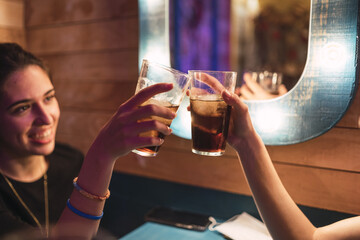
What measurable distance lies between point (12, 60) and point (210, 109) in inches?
43.6

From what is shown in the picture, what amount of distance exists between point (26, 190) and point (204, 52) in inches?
49.7

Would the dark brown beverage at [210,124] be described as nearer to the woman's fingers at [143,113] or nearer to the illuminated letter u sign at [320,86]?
the woman's fingers at [143,113]

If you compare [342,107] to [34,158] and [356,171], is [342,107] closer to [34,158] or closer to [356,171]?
[356,171]

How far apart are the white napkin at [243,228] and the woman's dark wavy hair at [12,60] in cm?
124

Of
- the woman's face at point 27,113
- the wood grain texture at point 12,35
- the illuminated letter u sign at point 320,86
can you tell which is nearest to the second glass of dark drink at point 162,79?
the illuminated letter u sign at point 320,86

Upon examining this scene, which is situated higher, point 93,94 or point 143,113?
point 143,113

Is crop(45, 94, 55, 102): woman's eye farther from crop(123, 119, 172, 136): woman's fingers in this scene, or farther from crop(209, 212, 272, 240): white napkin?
crop(209, 212, 272, 240): white napkin

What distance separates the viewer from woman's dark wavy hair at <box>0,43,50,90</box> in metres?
1.53

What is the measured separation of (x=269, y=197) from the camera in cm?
108

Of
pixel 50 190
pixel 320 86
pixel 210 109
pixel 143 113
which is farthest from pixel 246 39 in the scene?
pixel 143 113

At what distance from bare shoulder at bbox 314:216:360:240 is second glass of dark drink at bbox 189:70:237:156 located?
45cm

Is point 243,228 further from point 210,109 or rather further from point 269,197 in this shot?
point 210,109

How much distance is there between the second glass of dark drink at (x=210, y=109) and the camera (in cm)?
106

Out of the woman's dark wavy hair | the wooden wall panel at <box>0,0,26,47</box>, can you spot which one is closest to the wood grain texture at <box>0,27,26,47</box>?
the wooden wall panel at <box>0,0,26,47</box>
